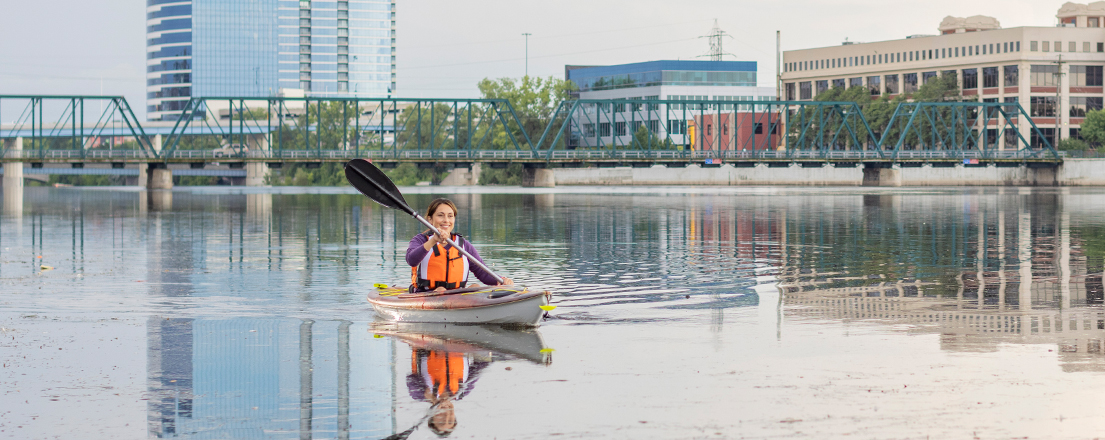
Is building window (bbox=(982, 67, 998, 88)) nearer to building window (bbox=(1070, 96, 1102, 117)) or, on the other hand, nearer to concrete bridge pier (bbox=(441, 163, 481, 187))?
building window (bbox=(1070, 96, 1102, 117))

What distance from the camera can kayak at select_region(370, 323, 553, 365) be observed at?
13367mm

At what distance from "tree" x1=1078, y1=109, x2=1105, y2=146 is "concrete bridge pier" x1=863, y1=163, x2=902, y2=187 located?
22169 millimetres

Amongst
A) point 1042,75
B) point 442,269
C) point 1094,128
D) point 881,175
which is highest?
point 1042,75

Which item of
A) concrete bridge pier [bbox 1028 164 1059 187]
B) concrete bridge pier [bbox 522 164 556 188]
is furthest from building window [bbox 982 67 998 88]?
concrete bridge pier [bbox 522 164 556 188]

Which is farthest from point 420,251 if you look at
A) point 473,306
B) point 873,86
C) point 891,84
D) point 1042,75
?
point 873,86

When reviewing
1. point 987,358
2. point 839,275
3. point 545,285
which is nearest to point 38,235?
point 545,285

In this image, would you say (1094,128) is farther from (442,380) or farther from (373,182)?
(442,380)

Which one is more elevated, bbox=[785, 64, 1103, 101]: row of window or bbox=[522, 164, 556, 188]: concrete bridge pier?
bbox=[785, 64, 1103, 101]: row of window

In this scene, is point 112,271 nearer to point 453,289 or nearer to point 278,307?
point 278,307

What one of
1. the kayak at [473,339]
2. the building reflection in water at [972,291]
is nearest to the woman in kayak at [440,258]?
the kayak at [473,339]

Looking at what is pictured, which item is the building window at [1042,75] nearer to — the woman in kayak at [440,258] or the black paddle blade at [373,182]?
the black paddle blade at [373,182]

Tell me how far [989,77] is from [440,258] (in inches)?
6384

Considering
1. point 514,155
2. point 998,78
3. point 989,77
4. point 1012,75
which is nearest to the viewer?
point 514,155

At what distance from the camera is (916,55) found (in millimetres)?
178500
